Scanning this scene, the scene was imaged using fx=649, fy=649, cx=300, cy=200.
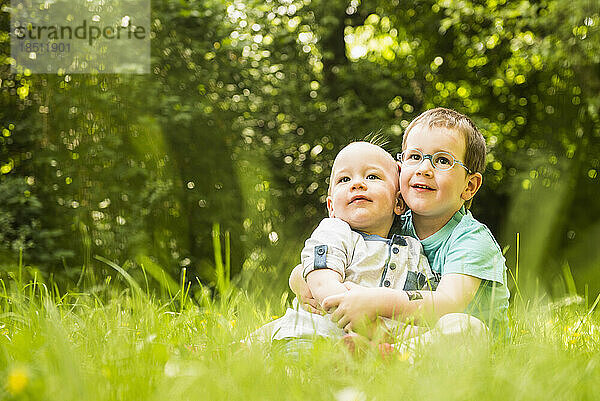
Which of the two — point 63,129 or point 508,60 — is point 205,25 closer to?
point 63,129

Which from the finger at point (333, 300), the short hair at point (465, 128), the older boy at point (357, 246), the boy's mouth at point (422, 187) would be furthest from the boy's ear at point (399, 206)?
the finger at point (333, 300)

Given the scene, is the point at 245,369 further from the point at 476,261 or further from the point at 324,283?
the point at 476,261

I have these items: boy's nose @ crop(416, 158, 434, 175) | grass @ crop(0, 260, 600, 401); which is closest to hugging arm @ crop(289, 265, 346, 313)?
grass @ crop(0, 260, 600, 401)

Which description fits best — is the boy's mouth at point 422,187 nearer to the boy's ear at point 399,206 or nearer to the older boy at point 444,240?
the older boy at point 444,240

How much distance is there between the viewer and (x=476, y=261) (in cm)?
175

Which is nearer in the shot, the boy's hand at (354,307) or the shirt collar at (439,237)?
the boy's hand at (354,307)

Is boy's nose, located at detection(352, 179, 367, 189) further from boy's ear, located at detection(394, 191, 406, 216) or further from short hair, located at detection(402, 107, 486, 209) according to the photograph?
short hair, located at detection(402, 107, 486, 209)

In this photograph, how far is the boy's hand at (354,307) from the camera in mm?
1646

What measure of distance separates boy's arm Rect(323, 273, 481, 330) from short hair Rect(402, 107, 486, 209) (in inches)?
16.4

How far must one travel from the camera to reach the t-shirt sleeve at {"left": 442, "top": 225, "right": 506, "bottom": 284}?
1.75 metres

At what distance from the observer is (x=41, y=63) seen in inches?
169

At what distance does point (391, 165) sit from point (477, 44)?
3671mm

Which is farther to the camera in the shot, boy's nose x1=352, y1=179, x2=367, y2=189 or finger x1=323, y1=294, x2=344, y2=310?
boy's nose x1=352, y1=179, x2=367, y2=189

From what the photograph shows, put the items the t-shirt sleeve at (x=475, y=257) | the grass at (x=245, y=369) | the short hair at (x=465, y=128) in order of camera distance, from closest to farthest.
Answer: the grass at (x=245, y=369) < the t-shirt sleeve at (x=475, y=257) < the short hair at (x=465, y=128)
